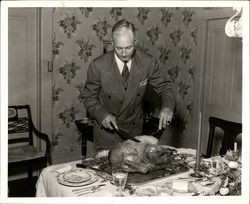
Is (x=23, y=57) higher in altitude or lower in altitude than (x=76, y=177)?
Result: higher

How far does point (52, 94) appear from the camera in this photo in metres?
3.14

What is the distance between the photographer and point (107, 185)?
1367mm

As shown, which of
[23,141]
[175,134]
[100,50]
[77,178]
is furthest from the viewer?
[175,134]

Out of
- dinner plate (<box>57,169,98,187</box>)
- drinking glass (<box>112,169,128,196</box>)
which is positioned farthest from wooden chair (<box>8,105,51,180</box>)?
drinking glass (<box>112,169,128,196</box>)

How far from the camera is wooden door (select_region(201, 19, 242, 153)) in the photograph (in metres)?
3.20

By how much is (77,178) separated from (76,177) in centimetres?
1

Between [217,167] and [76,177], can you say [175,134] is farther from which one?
[76,177]

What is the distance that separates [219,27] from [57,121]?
5.66 feet

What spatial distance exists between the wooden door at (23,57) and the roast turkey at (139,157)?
5.21ft

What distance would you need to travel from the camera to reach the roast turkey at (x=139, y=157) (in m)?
1.44

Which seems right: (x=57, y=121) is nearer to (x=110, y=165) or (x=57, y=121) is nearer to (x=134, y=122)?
(x=134, y=122)

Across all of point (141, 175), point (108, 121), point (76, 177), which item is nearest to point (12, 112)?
point (108, 121)

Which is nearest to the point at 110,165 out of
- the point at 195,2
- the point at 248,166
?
the point at 248,166

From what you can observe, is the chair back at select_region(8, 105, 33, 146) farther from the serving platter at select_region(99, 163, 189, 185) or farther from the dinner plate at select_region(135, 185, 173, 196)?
the dinner plate at select_region(135, 185, 173, 196)
